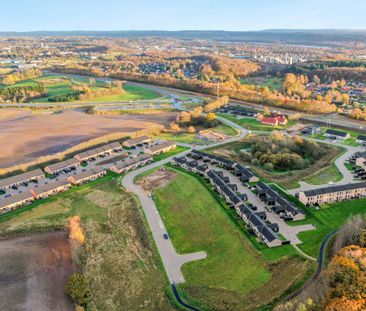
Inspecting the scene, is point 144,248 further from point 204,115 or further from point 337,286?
point 204,115

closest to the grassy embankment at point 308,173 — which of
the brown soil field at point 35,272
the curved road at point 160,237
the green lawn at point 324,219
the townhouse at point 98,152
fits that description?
the green lawn at point 324,219

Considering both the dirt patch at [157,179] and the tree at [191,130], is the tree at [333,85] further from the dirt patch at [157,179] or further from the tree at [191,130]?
the dirt patch at [157,179]

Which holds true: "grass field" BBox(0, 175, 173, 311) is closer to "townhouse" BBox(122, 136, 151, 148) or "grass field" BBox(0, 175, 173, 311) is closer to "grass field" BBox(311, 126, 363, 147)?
"townhouse" BBox(122, 136, 151, 148)

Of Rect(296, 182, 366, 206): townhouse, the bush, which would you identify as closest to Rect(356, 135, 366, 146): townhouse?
Rect(296, 182, 366, 206): townhouse

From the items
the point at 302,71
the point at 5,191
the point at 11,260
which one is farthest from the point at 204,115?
the point at 302,71

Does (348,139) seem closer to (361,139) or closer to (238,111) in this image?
(361,139)

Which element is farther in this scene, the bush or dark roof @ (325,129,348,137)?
dark roof @ (325,129,348,137)

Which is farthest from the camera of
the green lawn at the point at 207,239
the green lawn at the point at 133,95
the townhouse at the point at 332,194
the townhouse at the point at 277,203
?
the green lawn at the point at 133,95
